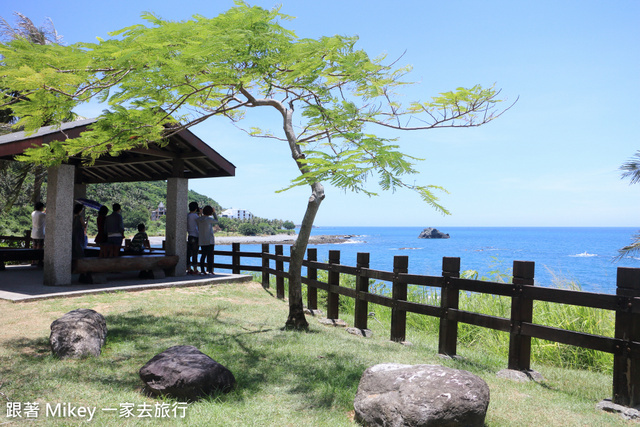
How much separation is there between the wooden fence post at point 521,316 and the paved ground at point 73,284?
26.9 feet

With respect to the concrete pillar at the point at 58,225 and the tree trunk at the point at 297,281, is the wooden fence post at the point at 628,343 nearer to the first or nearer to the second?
the tree trunk at the point at 297,281

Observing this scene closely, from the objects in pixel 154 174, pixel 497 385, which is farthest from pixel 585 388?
pixel 154 174

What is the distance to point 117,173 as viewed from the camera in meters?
15.4

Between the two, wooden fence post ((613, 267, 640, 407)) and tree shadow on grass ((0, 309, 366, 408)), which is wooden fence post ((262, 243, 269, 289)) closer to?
tree shadow on grass ((0, 309, 366, 408))

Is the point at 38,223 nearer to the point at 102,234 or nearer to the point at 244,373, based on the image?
the point at 102,234

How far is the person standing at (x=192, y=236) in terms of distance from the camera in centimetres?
1306

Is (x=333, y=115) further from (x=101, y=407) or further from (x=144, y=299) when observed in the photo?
(x=144, y=299)

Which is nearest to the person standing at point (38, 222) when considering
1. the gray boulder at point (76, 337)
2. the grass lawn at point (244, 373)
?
the grass lawn at point (244, 373)

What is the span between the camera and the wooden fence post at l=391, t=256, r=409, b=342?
7043mm

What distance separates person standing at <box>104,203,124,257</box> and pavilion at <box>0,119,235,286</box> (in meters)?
1.03

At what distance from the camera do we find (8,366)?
205 inches

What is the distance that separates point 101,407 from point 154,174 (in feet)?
36.5

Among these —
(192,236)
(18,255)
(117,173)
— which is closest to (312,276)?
(192,236)

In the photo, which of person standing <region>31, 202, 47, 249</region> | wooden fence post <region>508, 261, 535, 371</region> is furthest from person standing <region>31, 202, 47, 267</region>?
wooden fence post <region>508, 261, 535, 371</region>
